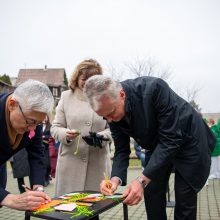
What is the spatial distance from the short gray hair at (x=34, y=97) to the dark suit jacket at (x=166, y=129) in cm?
59

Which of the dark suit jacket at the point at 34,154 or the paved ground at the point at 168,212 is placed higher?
the dark suit jacket at the point at 34,154

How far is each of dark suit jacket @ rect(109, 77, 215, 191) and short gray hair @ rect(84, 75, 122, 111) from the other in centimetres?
19

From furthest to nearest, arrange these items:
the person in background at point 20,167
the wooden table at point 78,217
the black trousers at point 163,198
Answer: the person in background at point 20,167 → the black trousers at point 163,198 → the wooden table at point 78,217

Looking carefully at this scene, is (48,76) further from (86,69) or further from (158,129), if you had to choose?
(158,129)

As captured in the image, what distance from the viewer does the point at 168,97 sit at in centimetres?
230

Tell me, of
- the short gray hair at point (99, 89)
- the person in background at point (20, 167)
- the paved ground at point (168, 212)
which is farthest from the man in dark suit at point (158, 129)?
the person in background at point (20, 167)

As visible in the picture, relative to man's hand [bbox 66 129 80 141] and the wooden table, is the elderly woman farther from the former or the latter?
the wooden table

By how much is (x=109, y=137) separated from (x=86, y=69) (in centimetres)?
68

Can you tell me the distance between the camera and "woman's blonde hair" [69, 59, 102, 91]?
3.03 metres

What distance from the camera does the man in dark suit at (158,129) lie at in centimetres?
219

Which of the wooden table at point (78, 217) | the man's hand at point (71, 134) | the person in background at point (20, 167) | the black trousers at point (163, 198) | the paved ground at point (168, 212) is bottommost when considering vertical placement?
the paved ground at point (168, 212)

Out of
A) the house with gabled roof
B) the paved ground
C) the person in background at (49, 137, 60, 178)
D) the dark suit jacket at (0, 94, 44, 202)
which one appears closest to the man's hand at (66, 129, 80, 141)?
the dark suit jacket at (0, 94, 44, 202)

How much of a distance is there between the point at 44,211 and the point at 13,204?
191mm

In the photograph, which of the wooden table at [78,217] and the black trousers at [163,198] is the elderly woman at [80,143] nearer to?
the black trousers at [163,198]
